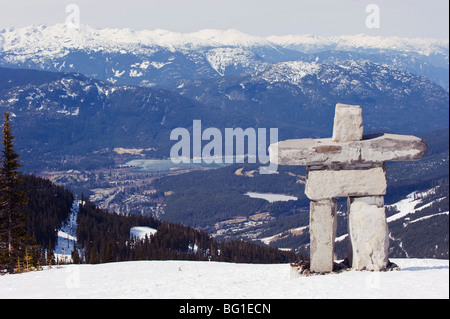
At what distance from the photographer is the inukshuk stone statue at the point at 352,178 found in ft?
96.2

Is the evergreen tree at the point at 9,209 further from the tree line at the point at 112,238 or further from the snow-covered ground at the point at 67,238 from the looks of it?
the snow-covered ground at the point at 67,238

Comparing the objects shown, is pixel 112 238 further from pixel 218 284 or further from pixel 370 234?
pixel 370 234

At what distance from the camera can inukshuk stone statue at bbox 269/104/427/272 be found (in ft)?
96.2

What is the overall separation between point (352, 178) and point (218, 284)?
8797mm

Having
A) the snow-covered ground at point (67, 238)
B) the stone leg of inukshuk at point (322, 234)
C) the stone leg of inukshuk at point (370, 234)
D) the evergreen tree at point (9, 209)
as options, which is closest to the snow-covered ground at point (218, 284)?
the stone leg of inukshuk at point (370, 234)

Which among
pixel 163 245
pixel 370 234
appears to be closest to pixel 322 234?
pixel 370 234

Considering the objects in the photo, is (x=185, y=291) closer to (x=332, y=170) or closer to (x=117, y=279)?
(x=117, y=279)

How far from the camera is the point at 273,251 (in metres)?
99.1

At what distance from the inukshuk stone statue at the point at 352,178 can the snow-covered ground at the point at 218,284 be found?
152cm

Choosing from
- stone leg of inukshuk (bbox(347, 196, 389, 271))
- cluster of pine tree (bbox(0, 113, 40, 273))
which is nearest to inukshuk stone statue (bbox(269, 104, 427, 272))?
stone leg of inukshuk (bbox(347, 196, 389, 271))

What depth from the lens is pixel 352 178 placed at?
29578mm

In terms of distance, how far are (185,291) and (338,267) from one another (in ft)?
30.3

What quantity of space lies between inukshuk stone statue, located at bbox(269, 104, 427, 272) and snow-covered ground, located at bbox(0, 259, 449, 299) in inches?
59.9
